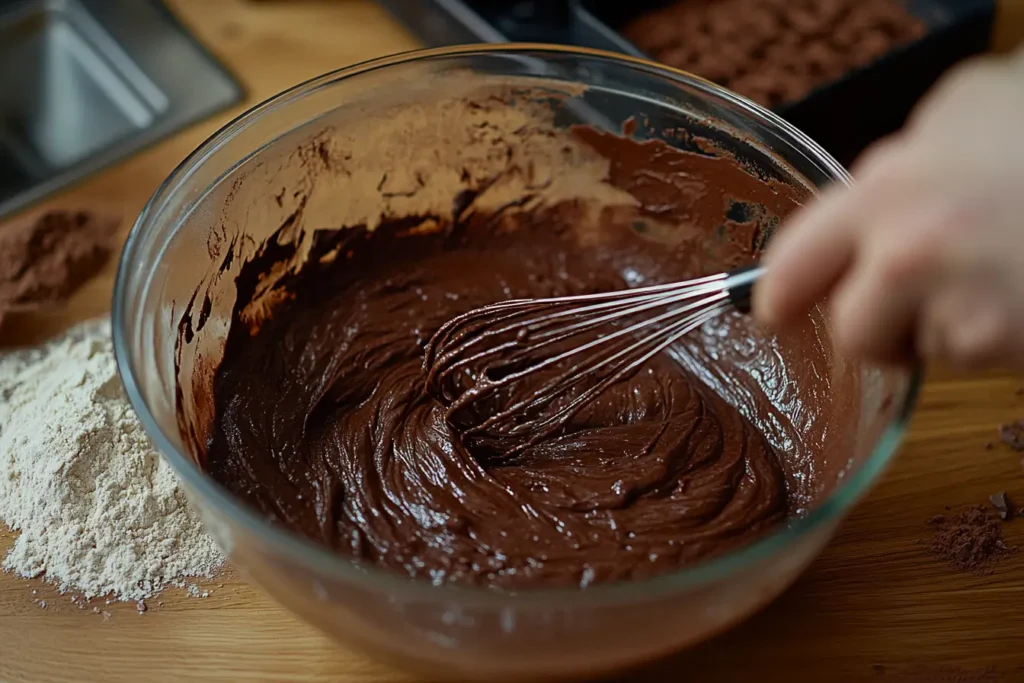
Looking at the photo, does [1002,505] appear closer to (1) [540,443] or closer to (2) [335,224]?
(1) [540,443]

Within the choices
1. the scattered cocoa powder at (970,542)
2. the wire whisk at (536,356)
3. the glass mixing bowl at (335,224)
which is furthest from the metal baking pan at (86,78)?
the scattered cocoa powder at (970,542)

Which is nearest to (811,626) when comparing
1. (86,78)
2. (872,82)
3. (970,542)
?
(970,542)

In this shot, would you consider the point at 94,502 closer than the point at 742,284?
No

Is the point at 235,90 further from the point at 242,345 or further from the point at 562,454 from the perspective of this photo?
the point at 562,454

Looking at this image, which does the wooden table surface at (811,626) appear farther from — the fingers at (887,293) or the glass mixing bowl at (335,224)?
the fingers at (887,293)

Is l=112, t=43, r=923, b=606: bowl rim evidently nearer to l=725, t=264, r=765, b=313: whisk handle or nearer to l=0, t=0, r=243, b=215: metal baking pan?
l=725, t=264, r=765, b=313: whisk handle

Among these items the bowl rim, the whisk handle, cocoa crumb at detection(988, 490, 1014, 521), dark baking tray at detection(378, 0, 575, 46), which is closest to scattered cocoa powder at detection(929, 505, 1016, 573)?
cocoa crumb at detection(988, 490, 1014, 521)
